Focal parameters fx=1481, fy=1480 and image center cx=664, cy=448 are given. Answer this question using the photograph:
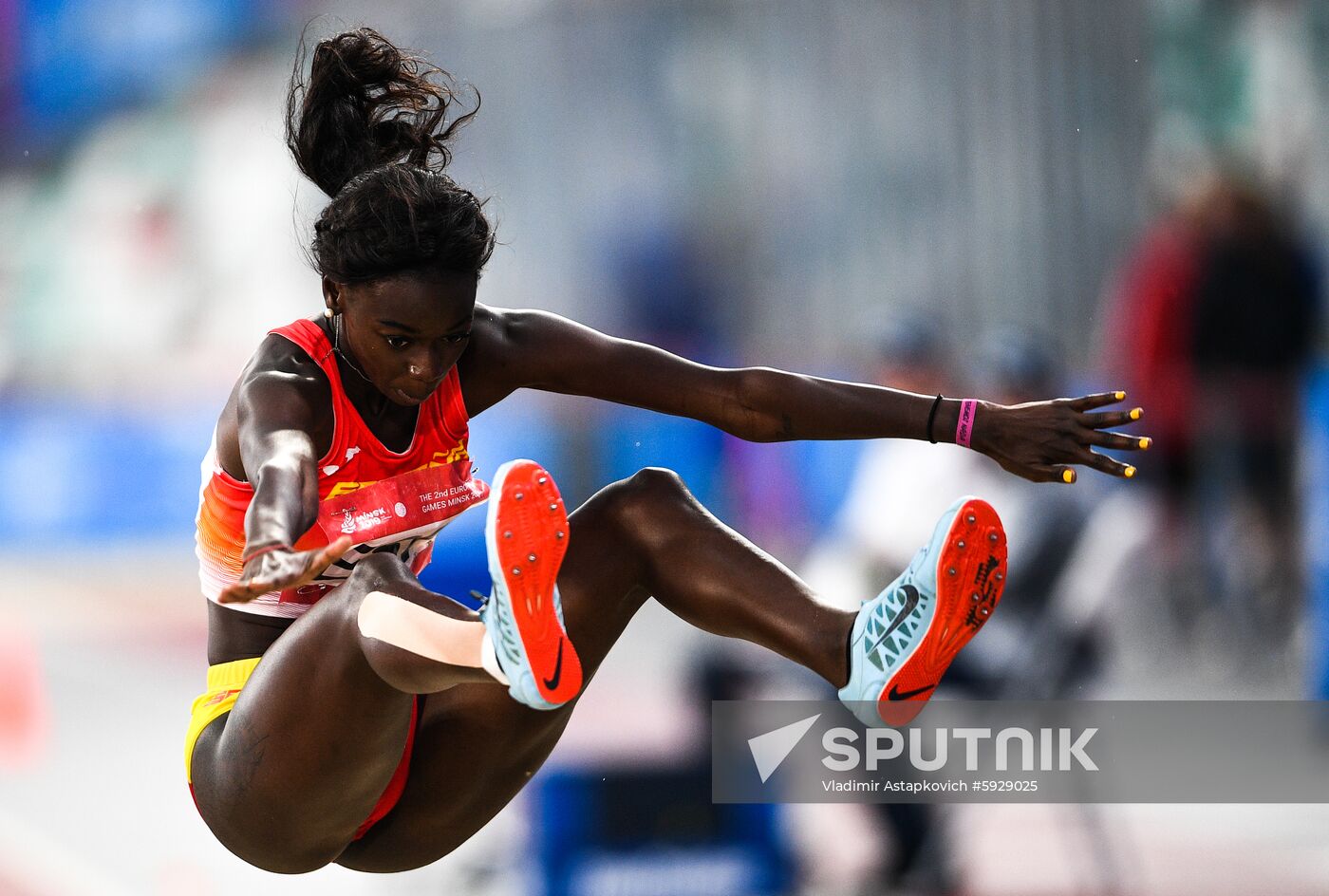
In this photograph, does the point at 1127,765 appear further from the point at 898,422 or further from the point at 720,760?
the point at 898,422

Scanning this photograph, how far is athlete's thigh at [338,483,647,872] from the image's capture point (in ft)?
6.05

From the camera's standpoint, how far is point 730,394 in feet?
6.28

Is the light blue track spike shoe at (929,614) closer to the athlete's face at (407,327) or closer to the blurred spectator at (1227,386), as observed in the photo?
the athlete's face at (407,327)

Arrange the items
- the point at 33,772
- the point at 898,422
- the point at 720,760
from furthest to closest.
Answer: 1. the point at 33,772
2. the point at 720,760
3. the point at 898,422

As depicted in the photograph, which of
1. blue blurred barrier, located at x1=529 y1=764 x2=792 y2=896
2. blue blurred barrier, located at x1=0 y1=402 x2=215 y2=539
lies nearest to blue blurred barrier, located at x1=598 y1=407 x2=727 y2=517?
blue blurred barrier, located at x1=529 y1=764 x2=792 y2=896

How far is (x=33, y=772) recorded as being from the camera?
4500mm

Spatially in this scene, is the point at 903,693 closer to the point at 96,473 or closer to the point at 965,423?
the point at 965,423

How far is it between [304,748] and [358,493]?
306 millimetres

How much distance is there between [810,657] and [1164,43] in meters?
4.25

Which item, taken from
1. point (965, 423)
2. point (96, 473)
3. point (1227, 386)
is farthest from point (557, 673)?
point (96, 473)

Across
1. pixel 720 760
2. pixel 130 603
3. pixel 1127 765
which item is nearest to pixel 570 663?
pixel 720 760

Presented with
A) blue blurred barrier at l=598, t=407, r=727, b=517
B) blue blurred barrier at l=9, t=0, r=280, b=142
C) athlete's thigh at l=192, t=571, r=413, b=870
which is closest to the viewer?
athlete's thigh at l=192, t=571, r=413, b=870

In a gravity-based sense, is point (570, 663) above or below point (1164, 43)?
below

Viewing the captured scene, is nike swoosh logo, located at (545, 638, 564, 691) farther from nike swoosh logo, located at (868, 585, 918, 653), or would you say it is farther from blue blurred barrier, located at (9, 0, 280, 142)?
blue blurred barrier, located at (9, 0, 280, 142)
